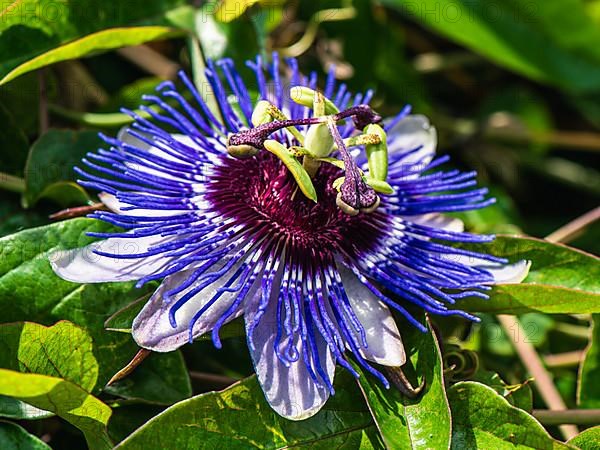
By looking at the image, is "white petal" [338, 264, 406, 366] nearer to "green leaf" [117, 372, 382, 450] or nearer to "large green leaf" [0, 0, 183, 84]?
"green leaf" [117, 372, 382, 450]

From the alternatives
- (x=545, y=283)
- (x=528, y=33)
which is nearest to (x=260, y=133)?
(x=545, y=283)

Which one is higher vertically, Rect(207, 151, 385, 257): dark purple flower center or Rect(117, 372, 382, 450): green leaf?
Rect(207, 151, 385, 257): dark purple flower center

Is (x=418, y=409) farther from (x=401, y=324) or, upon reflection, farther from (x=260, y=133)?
(x=260, y=133)

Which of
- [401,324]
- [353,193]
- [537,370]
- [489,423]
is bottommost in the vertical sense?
[537,370]

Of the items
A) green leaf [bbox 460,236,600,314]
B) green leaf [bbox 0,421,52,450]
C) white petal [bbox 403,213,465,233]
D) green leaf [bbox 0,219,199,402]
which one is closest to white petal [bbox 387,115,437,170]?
white petal [bbox 403,213,465,233]

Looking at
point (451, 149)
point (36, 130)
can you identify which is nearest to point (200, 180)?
point (36, 130)

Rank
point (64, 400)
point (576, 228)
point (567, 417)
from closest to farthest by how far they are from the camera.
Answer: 1. point (64, 400)
2. point (567, 417)
3. point (576, 228)

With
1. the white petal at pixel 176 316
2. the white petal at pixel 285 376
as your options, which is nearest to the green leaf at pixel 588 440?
the white petal at pixel 285 376
